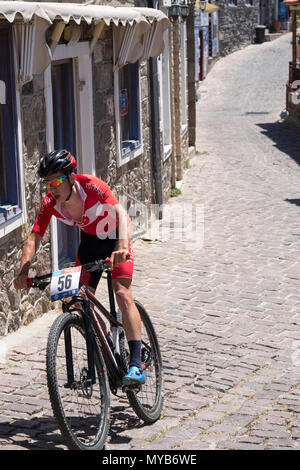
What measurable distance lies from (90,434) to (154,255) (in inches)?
221

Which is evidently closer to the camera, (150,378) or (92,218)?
(92,218)

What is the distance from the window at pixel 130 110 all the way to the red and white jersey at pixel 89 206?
583cm

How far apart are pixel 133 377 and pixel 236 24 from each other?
35.6 meters

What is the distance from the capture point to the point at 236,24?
3875 centimetres

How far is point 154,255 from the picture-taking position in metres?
10.4

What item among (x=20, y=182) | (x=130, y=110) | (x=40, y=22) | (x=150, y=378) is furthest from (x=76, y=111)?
(x=150, y=378)

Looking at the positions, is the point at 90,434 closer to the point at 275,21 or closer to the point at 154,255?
the point at 154,255

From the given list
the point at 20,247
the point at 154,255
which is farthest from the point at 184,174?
the point at 20,247

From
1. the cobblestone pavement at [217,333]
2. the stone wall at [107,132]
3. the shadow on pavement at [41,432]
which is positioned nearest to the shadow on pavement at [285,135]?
the cobblestone pavement at [217,333]

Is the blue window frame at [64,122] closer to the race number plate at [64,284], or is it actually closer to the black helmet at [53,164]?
the black helmet at [53,164]

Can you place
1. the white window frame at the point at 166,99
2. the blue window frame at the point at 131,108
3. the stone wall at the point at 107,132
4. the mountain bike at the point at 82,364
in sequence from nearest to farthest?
the mountain bike at the point at 82,364 → the stone wall at the point at 107,132 → the blue window frame at the point at 131,108 → the white window frame at the point at 166,99

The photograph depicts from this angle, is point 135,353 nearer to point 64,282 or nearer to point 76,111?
point 64,282

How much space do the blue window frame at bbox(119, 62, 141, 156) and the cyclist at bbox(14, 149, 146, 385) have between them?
6.20 m

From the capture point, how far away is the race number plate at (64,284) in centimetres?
458
